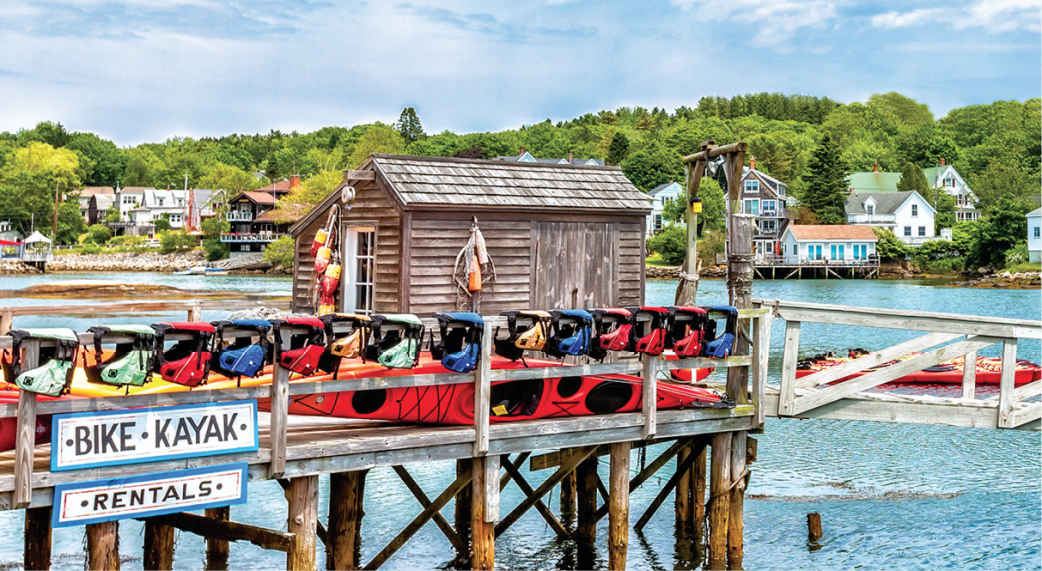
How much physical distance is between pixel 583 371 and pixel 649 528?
6258 millimetres

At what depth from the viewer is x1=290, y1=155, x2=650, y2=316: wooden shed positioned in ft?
58.2

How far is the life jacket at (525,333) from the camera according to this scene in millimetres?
11672

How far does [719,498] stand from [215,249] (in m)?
113

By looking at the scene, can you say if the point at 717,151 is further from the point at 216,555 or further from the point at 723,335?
the point at 216,555

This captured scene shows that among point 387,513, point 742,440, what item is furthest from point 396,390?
point 387,513

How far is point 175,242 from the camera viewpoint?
127312 millimetres

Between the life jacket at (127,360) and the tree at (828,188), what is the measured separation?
113851 mm

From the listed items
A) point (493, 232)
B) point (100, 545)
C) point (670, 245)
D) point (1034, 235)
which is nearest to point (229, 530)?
point (100, 545)

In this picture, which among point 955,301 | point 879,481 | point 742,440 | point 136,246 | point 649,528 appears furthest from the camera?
point 136,246

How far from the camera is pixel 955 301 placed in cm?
6812

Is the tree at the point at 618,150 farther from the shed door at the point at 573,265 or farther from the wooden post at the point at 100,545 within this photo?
the wooden post at the point at 100,545

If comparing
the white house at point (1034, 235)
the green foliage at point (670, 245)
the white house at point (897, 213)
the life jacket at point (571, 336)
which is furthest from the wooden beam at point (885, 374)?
the white house at point (897, 213)

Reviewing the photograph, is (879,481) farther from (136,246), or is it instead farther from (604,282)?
(136,246)

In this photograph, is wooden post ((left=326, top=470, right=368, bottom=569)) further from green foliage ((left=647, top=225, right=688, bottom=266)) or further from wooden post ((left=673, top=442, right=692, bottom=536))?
green foliage ((left=647, top=225, right=688, bottom=266))
